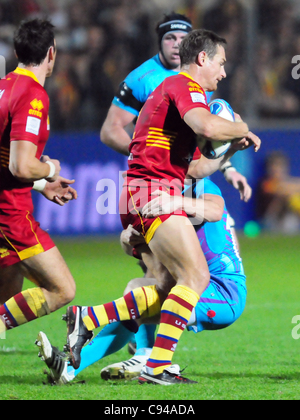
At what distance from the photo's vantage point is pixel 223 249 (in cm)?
459

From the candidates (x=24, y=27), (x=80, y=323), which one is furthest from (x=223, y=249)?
(x=24, y=27)

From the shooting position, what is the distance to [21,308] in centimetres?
418

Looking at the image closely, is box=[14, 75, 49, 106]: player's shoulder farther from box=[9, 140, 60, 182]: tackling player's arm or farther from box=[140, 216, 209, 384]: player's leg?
box=[140, 216, 209, 384]: player's leg

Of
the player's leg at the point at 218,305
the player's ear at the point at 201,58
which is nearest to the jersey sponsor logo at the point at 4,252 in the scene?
the player's leg at the point at 218,305

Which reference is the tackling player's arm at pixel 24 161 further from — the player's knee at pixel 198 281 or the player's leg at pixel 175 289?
the player's knee at pixel 198 281

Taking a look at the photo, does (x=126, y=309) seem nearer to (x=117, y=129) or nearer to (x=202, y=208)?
(x=202, y=208)

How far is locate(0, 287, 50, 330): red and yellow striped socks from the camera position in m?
4.18

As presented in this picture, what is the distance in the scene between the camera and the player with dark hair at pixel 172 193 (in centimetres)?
378

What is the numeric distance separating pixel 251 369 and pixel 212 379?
1.37 ft

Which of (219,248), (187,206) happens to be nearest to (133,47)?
(219,248)

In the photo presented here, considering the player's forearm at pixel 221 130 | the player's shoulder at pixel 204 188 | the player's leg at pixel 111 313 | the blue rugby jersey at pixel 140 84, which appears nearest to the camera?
the player's forearm at pixel 221 130

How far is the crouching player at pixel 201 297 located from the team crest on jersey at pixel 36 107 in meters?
0.91

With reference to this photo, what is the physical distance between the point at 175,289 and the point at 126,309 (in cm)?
41

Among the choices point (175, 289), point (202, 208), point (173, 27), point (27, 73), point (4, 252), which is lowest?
point (175, 289)
